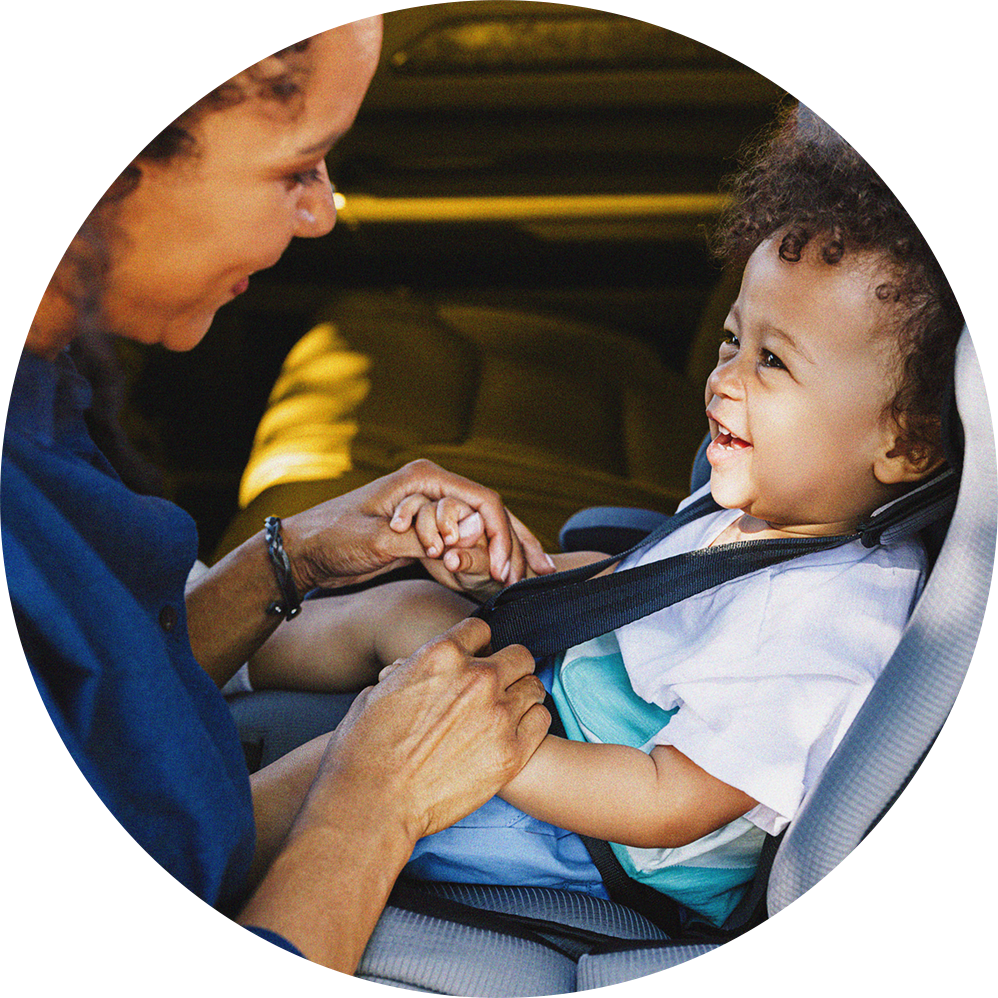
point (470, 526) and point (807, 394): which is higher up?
point (807, 394)

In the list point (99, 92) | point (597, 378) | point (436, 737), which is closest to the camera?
point (99, 92)

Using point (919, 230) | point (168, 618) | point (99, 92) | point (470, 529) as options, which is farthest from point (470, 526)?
point (99, 92)

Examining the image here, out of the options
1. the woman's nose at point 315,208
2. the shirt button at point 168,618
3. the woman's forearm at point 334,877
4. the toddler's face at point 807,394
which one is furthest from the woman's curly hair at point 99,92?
the toddler's face at point 807,394

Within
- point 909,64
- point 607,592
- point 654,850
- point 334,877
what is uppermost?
point 909,64

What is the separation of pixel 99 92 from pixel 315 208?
20 centimetres

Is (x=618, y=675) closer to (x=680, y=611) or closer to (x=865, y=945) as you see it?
(x=680, y=611)

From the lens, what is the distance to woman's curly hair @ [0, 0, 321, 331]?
0.51 metres

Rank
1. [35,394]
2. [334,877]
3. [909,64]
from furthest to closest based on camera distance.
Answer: [909,64]
[334,877]
[35,394]

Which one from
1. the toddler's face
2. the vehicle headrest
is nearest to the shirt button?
the toddler's face

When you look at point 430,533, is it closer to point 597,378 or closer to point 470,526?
point 470,526

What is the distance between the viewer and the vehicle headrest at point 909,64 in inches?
39.3

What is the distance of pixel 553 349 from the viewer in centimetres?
238

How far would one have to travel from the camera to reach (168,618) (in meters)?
0.75

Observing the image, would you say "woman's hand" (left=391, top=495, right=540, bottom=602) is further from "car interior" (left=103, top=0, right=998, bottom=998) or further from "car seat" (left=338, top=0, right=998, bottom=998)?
"car seat" (left=338, top=0, right=998, bottom=998)
